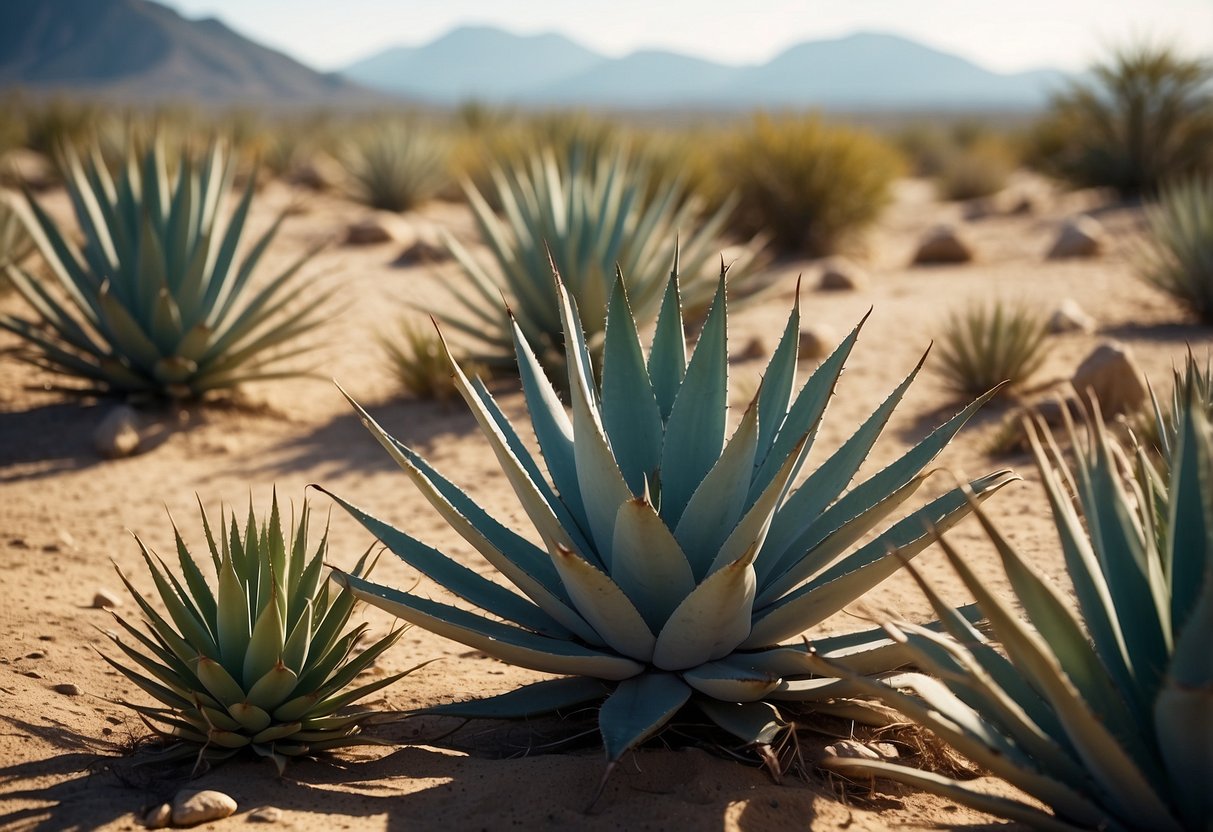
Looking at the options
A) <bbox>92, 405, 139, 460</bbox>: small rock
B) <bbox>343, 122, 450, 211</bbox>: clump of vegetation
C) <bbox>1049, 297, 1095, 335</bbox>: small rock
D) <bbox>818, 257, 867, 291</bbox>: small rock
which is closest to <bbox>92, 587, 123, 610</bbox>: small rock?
<bbox>92, 405, 139, 460</bbox>: small rock

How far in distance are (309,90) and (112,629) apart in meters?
150

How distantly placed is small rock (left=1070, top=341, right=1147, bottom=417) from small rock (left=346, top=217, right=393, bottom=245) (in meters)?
7.93

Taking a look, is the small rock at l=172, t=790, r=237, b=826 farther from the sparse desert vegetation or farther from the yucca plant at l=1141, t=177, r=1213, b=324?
the yucca plant at l=1141, t=177, r=1213, b=324

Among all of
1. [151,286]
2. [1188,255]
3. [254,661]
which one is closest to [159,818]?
[254,661]

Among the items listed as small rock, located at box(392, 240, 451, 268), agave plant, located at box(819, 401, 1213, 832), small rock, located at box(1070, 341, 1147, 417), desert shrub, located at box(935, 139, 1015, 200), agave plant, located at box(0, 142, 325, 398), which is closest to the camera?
agave plant, located at box(819, 401, 1213, 832)

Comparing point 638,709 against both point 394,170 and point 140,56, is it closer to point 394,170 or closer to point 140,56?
point 394,170

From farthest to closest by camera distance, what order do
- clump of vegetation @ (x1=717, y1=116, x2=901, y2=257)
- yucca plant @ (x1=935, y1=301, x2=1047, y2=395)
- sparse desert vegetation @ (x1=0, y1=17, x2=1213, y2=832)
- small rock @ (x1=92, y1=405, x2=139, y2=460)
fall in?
1. clump of vegetation @ (x1=717, y1=116, x2=901, y2=257)
2. yucca plant @ (x1=935, y1=301, x2=1047, y2=395)
3. small rock @ (x1=92, y1=405, x2=139, y2=460)
4. sparse desert vegetation @ (x1=0, y1=17, x2=1213, y2=832)

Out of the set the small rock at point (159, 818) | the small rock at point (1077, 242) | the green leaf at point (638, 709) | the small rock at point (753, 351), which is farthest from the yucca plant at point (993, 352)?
the small rock at point (159, 818)

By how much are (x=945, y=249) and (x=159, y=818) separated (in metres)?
10.4

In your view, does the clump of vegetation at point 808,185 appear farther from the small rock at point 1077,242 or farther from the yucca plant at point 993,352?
the yucca plant at point 993,352

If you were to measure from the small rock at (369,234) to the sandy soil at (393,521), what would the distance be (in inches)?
16.5

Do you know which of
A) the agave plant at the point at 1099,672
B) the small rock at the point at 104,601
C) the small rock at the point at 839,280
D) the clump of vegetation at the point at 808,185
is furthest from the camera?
the clump of vegetation at the point at 808,185

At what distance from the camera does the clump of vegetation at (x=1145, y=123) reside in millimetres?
13773

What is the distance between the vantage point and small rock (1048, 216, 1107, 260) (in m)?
11.1
